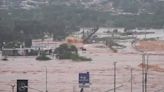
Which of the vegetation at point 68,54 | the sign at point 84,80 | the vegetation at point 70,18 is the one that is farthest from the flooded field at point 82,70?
the vegetation at point 70,18

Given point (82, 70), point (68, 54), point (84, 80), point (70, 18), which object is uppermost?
point (70, 18)

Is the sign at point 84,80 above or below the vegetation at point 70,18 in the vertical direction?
below

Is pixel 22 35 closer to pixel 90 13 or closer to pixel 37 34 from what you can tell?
pixel 37 34

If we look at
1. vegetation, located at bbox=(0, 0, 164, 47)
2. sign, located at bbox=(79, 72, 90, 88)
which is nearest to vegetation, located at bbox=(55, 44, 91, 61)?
vegetation, located at bbox=(0, 0, 164, 47)

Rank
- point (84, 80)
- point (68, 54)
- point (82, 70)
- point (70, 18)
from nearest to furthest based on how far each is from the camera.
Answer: point (84, 80) → point (82, 70) → point (68, 54) → point (70, 18)

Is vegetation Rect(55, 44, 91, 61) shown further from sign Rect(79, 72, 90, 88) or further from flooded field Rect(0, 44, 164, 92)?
sign Rect(79, 72, 90, 88)

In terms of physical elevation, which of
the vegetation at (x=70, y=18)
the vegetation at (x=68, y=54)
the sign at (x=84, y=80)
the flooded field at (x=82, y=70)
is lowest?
the flooded field at (x=82, y=70)

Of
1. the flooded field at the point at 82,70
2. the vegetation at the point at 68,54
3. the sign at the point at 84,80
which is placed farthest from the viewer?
the vegetation at the point at 68,54

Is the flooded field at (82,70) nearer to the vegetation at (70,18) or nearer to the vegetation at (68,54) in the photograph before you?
the vegetation at (68,54)

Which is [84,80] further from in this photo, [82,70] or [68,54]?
[68,54]

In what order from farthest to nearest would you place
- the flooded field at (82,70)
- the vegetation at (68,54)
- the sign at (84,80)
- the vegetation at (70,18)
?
the vegetation at (70,18) < the vegetation at (68,54) < the flooded field at (82,70) < the sign at (84,80)

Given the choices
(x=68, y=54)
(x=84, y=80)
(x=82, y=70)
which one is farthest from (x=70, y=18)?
(x=84, y=80)

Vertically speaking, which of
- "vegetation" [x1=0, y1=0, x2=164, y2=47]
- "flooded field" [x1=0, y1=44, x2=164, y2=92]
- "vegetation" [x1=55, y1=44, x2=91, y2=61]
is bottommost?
"flooded field" [x1=0, y1=44, x2=164, y2=92]
